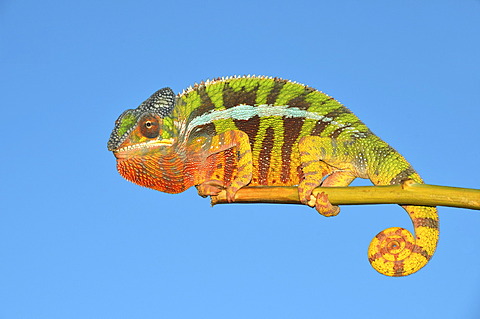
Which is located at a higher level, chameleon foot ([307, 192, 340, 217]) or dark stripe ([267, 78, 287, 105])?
dark stripe ([267, 78, 287, 105])

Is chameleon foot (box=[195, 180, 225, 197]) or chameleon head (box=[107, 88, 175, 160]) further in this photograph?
chameleon foot (box=[195, 180, 225, 197])

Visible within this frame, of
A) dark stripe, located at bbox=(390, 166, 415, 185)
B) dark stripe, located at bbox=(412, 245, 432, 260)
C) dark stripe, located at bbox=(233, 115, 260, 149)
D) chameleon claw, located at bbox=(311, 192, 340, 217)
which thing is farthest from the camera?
dark stripe, located at bbox=(233, 115, 260, 149)

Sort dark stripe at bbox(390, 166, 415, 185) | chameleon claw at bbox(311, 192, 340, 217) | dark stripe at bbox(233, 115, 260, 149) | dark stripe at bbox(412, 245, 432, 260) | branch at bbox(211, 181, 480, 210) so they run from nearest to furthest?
branch at bbox(211, 181, 480, 210)
chameleon claw at bbox(311, 192, 340, 217)
dark stripe at bbox(412, 245, 432, 260)
dark stripe at bbox(390, 166, 415, 185)
dark stripe at bbox(233, 115, 260, 149)

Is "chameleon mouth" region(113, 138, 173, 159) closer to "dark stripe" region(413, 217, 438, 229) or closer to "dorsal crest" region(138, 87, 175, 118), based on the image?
"dorsal crest" region(138, 87, 175, 118)

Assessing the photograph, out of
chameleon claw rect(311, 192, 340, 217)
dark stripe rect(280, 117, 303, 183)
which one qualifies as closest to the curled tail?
chameleon claw rect(311, 192, 340, 217)

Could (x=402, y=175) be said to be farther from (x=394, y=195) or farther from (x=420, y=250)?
(x=394, y=195)

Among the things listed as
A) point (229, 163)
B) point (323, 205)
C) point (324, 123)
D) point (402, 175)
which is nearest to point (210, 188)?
point (229, 163)

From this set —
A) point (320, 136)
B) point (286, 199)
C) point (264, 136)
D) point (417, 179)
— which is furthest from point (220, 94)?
point (417, 179)

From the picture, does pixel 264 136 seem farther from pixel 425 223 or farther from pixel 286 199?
pixel 425 223
